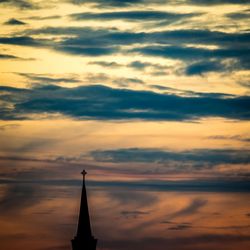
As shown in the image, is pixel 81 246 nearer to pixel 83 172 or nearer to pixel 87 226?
pixel 87 226

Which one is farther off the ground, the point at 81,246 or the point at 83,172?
the point at 83,172

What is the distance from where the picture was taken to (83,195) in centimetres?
14275

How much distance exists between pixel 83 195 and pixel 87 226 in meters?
5.55

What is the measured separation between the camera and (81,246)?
138 m

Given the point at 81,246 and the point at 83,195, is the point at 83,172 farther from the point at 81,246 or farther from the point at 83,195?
the point at 81,246

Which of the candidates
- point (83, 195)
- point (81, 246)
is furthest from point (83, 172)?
point (81, 246)

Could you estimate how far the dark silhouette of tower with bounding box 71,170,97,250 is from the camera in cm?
13788

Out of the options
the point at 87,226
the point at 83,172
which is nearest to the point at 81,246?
the point at 87,226

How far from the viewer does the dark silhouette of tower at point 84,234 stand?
452 feet

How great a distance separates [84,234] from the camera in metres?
139

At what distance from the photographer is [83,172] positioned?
5723 inches

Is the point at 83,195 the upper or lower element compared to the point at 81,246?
upper

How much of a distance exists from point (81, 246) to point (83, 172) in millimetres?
13568

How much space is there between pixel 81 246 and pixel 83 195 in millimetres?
9128
